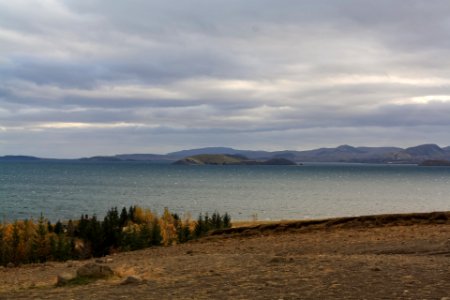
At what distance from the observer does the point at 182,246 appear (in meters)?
23.2

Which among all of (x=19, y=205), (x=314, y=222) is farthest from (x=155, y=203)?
(x=314, y=222)

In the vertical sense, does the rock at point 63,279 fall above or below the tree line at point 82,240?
above

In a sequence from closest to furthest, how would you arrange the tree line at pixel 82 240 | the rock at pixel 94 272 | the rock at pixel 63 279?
1. the rock at pixel 63 279
2. the rock at pixel 94 272
3. the tree line at pixel 82 240

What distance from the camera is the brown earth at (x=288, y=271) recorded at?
11.4 meters

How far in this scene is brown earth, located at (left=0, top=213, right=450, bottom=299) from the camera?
11.4m

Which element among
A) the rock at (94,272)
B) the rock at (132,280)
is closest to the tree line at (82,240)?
the rock at (94,272)

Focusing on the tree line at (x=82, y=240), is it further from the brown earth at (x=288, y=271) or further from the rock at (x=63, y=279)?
the rock at (x=63, y=279)

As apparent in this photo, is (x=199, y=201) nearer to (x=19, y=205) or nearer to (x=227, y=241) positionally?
(x=19, y=205)

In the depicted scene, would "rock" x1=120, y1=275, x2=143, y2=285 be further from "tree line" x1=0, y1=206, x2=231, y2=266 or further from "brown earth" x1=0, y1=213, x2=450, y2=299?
"tree line" x1=0, y1=206, x2=231, y2=266

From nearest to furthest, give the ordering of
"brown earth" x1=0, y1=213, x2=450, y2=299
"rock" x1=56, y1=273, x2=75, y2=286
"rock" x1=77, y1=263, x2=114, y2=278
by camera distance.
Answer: "brown earth" x1=0, y1=213, x2=450, y2=299 → "rock" x1=56, y1=273, x2=75, y2=286 → "rock" x1=77, y1=263, x2=114, y2=278

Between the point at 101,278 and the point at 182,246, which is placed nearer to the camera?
the point at 101,278

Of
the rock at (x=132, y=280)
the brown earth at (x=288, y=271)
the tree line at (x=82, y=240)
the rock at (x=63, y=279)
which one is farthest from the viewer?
the tree line at (x=82, y=240)

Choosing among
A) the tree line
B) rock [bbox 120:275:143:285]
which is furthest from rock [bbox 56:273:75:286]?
the tree line

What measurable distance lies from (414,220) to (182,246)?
1152 centimetres
